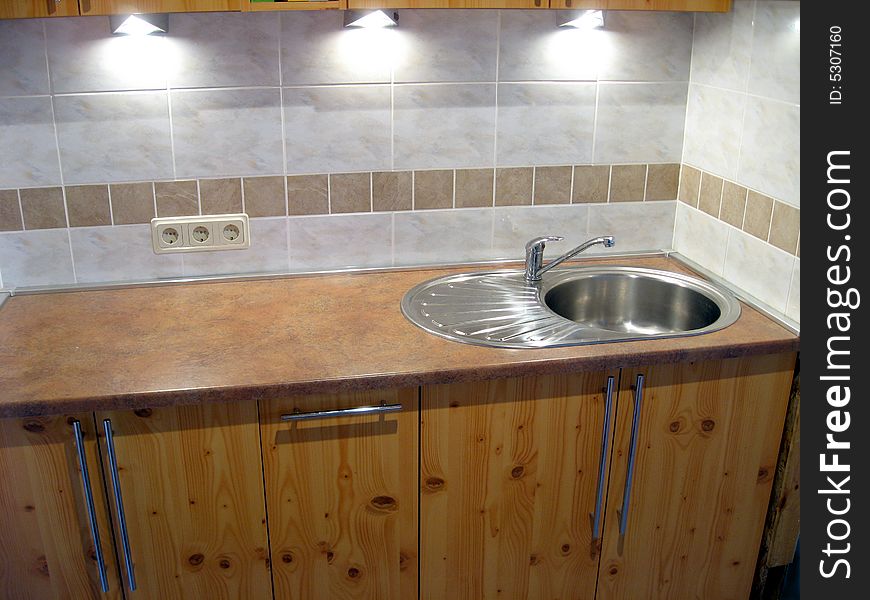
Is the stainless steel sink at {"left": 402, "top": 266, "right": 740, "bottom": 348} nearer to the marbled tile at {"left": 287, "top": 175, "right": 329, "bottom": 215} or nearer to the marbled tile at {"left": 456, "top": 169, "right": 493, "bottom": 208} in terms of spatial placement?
the marbled tile at {"left": 456, "top": 169, "right": 493, "bottom": 208}

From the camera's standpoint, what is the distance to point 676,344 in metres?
1.80

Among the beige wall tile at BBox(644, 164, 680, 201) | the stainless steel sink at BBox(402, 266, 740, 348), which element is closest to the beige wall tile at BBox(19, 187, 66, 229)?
the stainless steel sink at BBox(402, 266, 740, 348)

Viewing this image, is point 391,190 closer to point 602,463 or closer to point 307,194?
point 307,194

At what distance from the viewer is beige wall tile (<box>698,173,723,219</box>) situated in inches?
84.6

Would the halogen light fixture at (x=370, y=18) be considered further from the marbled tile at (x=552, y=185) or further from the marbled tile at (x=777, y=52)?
the marbled tile at (x=777, y=52)

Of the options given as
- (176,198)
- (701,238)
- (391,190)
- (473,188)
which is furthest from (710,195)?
(176,198)

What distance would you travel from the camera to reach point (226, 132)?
204cm

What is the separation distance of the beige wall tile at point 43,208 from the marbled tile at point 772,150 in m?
Answer: 1.62

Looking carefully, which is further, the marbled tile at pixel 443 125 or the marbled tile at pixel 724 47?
the marbled tile at pixel 443 125

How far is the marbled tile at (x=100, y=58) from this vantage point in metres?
1.89

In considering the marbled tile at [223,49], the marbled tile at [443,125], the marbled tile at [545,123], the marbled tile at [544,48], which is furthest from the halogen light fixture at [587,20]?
the marbled tile at [223,49]

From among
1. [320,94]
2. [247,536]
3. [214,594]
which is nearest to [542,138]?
[320,94]

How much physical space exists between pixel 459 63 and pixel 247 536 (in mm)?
1203
